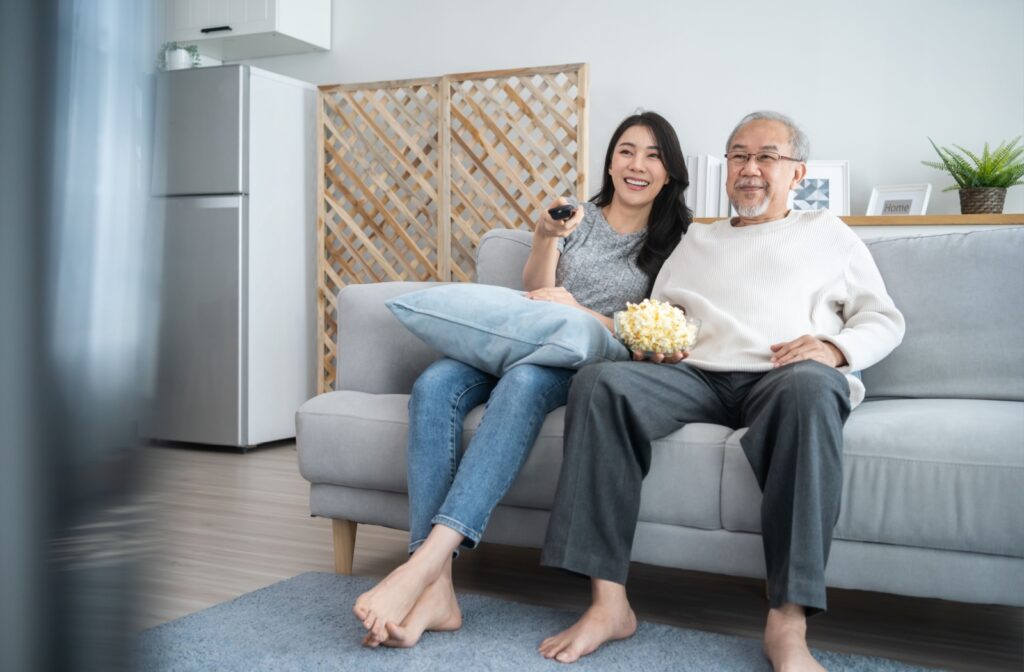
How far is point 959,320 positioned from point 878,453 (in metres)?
0.54

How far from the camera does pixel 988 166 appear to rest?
9.37ft

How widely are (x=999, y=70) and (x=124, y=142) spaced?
11.2 ft

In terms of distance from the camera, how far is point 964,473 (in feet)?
4.56

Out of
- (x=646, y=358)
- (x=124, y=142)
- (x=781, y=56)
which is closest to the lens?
(x=124, y=142)

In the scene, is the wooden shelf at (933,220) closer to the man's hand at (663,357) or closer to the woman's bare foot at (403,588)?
the man's hand at (663,357)

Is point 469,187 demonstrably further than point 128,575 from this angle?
Yes

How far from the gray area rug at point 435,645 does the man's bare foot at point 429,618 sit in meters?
0.02

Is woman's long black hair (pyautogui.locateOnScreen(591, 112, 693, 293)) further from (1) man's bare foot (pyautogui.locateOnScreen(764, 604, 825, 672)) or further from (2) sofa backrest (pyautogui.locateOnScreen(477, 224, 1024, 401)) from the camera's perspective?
(1) man's bare foot (pyautogui.locateOnScreen(764, 604, 825, 672))

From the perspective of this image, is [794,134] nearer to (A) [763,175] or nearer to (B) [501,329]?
(A) [763,175]

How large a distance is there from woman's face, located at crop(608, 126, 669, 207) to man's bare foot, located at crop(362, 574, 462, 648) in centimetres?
100

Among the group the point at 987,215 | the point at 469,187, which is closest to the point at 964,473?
the point at 987,215

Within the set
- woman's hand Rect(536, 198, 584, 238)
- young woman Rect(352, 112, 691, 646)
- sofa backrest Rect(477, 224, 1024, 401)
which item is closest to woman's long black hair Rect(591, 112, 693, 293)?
young woman Rect(352, 112, 691, 646)

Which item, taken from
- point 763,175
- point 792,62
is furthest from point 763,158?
point 792,62

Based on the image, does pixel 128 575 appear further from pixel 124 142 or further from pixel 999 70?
pixel 999 70
